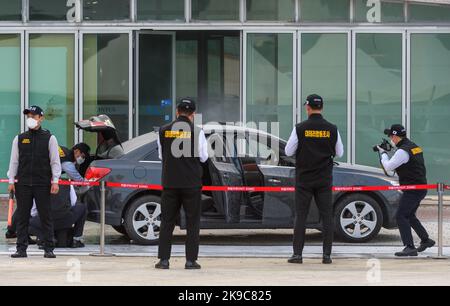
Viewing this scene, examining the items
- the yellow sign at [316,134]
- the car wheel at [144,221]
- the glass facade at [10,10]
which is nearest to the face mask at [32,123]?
the car wheel at [144,221]

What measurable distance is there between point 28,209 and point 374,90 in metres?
9.70

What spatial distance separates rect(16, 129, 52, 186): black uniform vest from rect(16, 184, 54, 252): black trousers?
0.28 feet

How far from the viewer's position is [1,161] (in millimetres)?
20156

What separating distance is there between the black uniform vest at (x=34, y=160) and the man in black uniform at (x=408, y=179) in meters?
4.12

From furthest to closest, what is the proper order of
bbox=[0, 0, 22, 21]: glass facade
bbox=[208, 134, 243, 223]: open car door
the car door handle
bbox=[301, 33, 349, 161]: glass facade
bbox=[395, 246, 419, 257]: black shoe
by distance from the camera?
1. bbox=[301, 33, 349, 161]: glass facade
2. bbox=[0, 0, 22, 21]: glass facade
3. the car door handle
4. bbox=[208, 134, 243, 223]: open car door
5. bbox=[395, 246, 419, 257]: black shoe

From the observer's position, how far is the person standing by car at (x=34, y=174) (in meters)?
12.0

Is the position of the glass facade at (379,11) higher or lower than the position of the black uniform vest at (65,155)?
higher

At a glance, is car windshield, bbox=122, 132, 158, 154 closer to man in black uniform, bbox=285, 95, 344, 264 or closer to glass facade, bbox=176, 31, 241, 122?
man in black uniform, bbox=285, 95, 344, 264

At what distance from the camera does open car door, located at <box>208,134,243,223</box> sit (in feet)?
43.9

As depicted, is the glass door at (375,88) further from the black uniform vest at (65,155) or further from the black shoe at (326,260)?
the black shoe at (326,260)

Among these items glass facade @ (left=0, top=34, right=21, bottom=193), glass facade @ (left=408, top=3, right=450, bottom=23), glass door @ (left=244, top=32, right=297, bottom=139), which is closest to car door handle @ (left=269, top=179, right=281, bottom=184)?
glass door @ (left=244, top=32, right=297, bottom=139)
